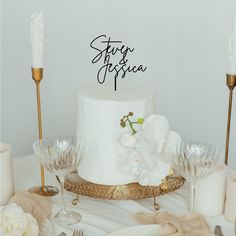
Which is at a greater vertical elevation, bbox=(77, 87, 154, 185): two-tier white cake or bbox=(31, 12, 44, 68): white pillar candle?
bbox=(31, 12, 44, 68): white pillar candle

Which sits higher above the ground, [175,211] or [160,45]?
[160,45]

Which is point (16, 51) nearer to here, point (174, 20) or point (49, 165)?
point (174, 20)

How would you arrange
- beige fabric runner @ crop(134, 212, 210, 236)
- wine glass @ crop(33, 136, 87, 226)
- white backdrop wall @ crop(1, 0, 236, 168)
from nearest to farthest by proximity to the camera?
beige fabric runner @ crop(134, 212, 210, 236) → wine glass @ crop(33, 136, 87, 226) → white backdrop wall @ crop(1, 0, 236, 168)

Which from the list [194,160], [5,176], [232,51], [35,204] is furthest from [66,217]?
[232,51]

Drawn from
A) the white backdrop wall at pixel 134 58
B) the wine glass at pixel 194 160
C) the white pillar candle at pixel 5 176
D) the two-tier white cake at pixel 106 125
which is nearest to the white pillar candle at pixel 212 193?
the wine glass at pixel 194 160

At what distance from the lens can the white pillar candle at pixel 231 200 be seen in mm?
1051

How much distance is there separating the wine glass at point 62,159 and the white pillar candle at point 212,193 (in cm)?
28

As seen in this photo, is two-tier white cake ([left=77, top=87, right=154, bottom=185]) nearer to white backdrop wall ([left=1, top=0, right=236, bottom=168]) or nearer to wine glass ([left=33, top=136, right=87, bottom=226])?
wine glass ([left=33, top=136, right=87, bottom=226])

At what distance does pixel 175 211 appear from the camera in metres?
1.15

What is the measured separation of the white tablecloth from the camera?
106 centimetres

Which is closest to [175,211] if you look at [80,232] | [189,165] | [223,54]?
[189,165]

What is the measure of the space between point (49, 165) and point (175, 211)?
0.32 metres

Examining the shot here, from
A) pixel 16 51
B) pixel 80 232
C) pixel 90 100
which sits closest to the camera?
pixel 80 232

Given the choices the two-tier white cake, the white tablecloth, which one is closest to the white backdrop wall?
the white tablecloth
